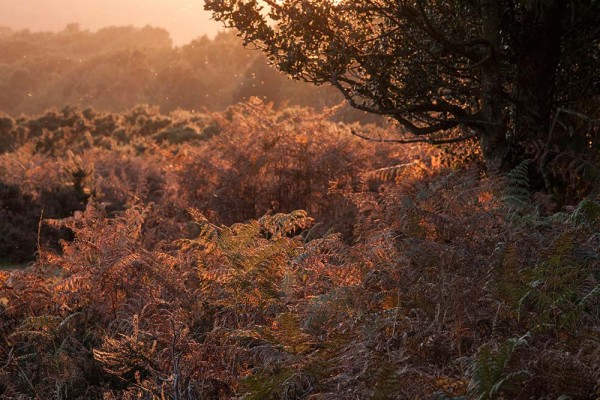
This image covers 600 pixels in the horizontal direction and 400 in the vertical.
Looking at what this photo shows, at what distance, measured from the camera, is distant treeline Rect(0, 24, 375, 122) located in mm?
45594

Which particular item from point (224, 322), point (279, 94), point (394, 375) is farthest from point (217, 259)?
point (279, 94)

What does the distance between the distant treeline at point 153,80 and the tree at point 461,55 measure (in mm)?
33177

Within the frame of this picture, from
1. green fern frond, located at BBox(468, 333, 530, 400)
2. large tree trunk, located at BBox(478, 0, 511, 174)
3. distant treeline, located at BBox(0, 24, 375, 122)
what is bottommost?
distant treeline, located at BBox(0, 24, 375, 122)

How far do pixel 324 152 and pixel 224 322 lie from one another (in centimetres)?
494

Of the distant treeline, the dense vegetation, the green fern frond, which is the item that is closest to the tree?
the dense vegetation

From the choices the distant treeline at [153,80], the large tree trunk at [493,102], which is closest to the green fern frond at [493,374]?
the large tree trunk at [493,102]

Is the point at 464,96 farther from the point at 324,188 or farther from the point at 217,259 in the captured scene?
the point at 217,259

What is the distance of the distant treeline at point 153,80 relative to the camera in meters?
45.6

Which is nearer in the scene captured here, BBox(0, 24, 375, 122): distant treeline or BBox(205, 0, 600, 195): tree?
BBox(205, 0, 600, 195): tree

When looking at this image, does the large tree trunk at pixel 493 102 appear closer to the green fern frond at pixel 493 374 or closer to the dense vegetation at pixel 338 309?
the dense vegetation at pixel 338 309

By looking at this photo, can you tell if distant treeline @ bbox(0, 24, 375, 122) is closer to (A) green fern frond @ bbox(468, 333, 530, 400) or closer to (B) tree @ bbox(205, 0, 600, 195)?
(B) tree @ bbox(205, 0, 600, 195)

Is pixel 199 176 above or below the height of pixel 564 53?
below

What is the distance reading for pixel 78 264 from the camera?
618 cm

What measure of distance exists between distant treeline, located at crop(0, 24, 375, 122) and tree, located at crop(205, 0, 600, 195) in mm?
33177
